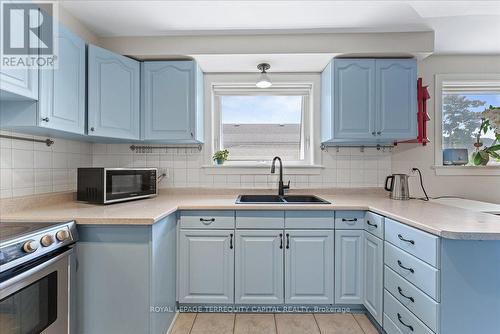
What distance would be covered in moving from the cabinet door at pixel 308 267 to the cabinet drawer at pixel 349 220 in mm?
105

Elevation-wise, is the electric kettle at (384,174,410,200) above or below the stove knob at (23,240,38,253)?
above

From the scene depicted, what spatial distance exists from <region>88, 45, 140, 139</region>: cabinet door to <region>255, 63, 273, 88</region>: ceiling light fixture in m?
1.10

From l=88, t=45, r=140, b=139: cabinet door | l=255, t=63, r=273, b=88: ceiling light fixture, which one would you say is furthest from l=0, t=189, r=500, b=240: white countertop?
l=255, t=63, r=273, b=88: ceiling light fixture

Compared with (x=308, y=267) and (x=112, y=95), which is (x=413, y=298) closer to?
(x=308, y=267)

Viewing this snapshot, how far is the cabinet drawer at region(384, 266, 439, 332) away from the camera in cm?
125

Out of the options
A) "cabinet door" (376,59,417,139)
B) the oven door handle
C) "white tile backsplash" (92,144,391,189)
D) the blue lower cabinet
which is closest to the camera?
the oven door handle

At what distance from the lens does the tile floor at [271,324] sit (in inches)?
71.1

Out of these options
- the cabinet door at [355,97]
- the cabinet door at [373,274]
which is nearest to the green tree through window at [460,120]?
the cabinet door at [355,97]

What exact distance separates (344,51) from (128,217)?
2148mm

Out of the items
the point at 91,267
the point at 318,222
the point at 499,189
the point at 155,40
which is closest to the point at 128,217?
the point at 91,267

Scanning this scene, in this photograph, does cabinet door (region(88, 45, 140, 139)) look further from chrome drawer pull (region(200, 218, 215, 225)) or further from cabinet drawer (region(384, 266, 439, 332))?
cabinet drawer (region(384, 266, 439, 332))

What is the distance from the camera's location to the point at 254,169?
2.62 m

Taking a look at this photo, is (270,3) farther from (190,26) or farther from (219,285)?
(219,285)

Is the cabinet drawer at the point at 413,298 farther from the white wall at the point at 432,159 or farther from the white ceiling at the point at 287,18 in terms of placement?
the white ceiling at the point at 287,18
